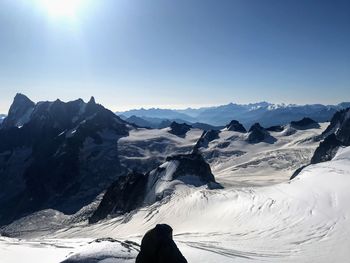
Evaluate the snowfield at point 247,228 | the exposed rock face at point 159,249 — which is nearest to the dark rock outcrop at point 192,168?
the snowfield at point 247,228

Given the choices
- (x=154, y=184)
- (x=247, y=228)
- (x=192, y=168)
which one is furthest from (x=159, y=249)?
(x=192, y=168)

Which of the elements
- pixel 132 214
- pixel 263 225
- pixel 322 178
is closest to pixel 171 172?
pixel 132 214

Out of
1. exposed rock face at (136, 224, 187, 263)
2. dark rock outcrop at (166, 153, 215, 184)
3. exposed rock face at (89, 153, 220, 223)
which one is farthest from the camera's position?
dark rock outcrop at (166, 153, 215, 184)

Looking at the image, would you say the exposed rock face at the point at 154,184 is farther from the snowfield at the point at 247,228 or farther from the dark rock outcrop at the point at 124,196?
the snowfield at the point at 247,228

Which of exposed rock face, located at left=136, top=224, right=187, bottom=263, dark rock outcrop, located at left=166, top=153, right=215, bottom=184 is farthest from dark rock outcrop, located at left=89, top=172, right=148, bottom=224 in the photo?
exposed rock face, located at left=136, top=224, right=187, bottom=263

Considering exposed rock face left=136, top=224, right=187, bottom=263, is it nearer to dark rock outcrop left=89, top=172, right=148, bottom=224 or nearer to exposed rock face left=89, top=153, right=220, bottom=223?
exposed rock face left=89, top=153, right=220, bottom=223
